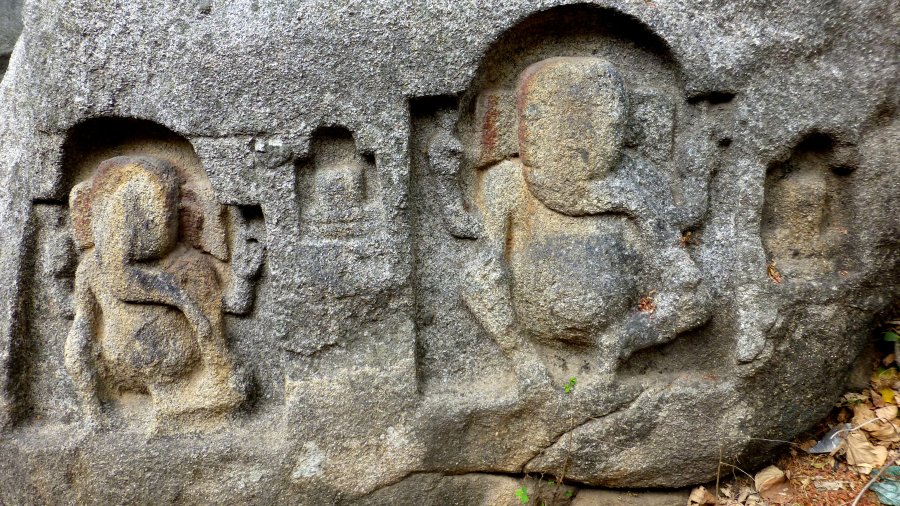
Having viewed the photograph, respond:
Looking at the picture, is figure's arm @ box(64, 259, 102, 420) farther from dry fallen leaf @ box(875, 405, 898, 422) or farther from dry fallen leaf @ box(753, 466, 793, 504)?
dry fallen leaf @ box(875, 405, 898, 422)

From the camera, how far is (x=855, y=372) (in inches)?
101

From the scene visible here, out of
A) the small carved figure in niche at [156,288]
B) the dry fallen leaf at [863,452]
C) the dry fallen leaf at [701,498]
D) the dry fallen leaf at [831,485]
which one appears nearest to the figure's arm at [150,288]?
the small carved figure in niche at [156,288]

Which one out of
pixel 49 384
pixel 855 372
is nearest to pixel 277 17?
pixel 49 384

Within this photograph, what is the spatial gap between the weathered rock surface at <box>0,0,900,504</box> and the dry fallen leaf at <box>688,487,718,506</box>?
159 millimetres

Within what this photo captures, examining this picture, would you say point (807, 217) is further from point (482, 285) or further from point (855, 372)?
point (482, 285)

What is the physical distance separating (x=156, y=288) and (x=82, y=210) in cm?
43

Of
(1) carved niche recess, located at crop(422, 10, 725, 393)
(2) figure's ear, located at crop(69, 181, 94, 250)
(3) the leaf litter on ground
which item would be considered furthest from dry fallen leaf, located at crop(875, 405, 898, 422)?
(2) figure's ear, located at crop(69, 181, 94, 250)

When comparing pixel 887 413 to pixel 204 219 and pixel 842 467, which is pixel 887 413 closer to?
pixel 842 467

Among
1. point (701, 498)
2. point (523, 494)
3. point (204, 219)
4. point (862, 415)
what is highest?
point (204, 219)

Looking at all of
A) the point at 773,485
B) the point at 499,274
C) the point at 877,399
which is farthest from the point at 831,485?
the point at 499,274

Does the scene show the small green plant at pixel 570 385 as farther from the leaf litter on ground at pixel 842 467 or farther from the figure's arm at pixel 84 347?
the figure's arm at pixel 84 347

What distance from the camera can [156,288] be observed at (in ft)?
7.33

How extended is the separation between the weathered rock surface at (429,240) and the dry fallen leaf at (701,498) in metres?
0.16

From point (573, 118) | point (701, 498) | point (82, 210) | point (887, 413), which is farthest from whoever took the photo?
point (887, 413)
